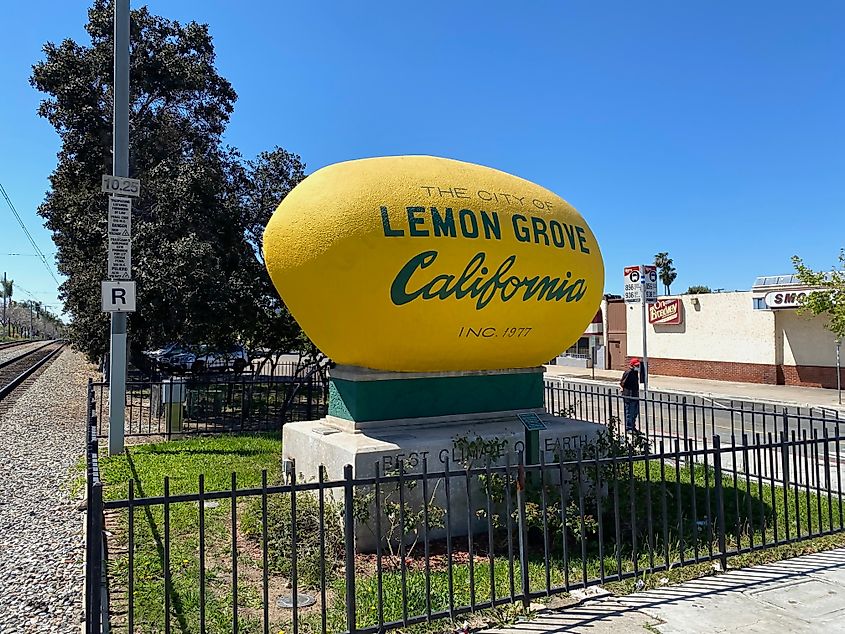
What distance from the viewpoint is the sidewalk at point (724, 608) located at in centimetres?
438

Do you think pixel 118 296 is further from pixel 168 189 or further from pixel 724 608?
pixel 724 608

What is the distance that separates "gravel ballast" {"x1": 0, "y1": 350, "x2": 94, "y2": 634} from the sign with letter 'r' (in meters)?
2.50

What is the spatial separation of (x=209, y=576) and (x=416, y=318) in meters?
3.04

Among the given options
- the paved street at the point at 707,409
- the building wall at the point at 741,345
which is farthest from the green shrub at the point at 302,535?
the building wall at the point at 741,345

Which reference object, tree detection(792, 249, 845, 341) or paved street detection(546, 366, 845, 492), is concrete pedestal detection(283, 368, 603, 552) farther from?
tree detection(792, 249, 845, 341)

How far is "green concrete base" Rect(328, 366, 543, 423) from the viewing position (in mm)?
7074

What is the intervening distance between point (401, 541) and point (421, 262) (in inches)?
112

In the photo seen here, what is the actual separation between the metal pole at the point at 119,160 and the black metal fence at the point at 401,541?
111 inches

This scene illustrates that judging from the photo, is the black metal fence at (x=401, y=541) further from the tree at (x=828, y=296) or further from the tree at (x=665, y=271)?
the tree at (x=665, y=271)

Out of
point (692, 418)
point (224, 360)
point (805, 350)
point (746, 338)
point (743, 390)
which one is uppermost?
point (746, 338)

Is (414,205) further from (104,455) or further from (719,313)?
(719,313)

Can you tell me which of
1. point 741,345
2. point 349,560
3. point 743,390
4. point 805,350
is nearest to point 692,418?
point 743,390

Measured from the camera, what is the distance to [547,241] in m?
7.14

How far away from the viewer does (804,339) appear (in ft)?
87.4
